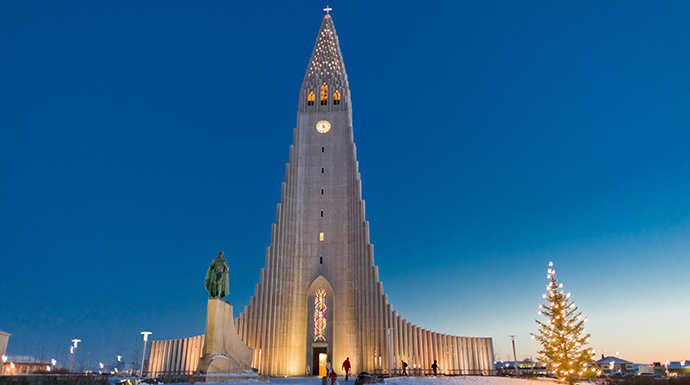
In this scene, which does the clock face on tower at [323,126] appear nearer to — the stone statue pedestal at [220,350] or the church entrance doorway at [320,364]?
the church entrance doorway at [320,364]

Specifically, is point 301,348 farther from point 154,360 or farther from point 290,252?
point 154,360

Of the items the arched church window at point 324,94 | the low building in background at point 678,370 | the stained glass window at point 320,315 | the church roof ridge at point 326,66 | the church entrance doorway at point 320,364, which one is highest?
the church roof ridge at point 326,66

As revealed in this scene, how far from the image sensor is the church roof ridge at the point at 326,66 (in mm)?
41438

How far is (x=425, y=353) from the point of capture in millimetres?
33594

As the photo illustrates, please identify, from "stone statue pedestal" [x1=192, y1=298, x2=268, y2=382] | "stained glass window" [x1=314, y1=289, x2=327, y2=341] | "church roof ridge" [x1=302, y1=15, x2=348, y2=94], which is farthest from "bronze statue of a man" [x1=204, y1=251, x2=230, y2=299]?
"church roof ridge" [x1=302, y1=15, x2=348, y2=94]

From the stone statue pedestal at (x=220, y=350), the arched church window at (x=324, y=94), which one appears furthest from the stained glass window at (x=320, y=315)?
the arched church window at (x=324, y=94)

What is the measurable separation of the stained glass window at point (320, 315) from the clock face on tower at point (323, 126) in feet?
44.8

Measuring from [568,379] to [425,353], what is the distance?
12.9 m

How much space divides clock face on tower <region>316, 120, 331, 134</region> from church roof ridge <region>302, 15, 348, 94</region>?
3.76 m

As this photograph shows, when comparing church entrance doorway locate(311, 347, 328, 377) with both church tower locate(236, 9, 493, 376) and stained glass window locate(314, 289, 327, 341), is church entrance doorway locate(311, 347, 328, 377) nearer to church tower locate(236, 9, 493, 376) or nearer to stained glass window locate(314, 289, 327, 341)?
church tower locate(236, 9, 493, 376)

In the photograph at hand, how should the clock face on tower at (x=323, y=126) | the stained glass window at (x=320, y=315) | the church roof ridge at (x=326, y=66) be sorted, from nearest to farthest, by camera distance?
the stained glass window at (x=320, y=315), the clock face on tower at (x=323, y=126), the church roof ridge at (x=326, y=66)

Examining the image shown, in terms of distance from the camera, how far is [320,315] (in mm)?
34812

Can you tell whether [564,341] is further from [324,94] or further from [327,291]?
[324,94]

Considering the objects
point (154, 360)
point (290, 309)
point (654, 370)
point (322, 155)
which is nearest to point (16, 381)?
point (290, 309)
